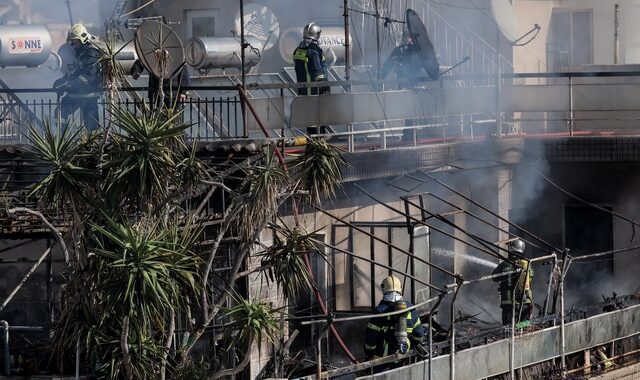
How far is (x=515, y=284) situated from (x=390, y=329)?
2663 millimetres

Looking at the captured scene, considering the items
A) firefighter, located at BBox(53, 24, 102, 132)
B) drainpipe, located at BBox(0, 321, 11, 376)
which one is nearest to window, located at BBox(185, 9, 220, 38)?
firefighter, located at BBox(53, 24, 102, 132)

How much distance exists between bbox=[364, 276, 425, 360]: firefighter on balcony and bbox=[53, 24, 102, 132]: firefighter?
3577mm

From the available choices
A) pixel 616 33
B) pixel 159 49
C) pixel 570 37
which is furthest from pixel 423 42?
pixel 570 37

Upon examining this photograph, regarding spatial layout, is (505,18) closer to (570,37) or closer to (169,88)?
(570,37)

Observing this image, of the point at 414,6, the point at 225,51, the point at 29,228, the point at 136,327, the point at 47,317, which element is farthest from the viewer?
the point at 414,6

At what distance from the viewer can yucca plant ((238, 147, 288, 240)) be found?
1223cm

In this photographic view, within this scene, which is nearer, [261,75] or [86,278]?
[86,278]

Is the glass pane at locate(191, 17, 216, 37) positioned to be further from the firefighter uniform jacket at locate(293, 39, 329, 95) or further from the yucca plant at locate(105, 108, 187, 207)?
the yucca plant at locate(105, 108, 187, 207)

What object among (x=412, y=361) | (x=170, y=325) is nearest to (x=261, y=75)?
(x=412, y=361)

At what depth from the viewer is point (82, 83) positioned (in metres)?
15.7

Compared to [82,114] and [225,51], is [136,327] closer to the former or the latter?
[82,114]

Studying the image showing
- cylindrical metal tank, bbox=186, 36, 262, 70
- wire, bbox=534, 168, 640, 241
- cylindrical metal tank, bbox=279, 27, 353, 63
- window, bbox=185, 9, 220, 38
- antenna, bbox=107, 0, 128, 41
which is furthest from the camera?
window, bbox=185, 9, 220, 38

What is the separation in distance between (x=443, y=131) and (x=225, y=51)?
315cm

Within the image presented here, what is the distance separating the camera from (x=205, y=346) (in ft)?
47.4
